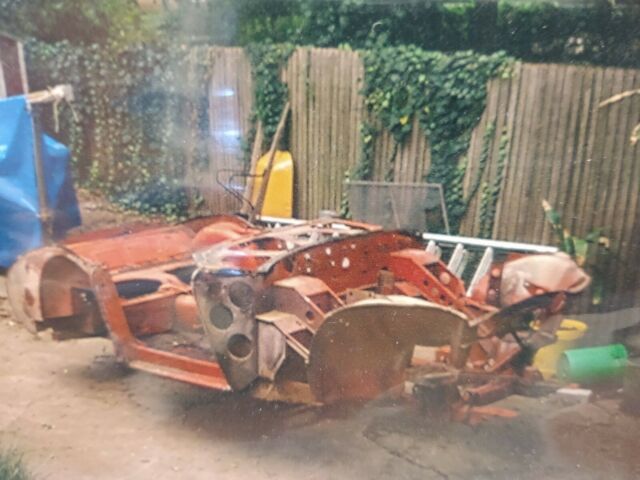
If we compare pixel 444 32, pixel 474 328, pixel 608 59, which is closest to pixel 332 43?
pixel 444 32

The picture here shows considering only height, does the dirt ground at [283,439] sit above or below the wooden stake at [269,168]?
below

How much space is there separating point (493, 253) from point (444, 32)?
0.37 m

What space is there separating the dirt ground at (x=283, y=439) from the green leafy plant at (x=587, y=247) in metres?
0.26

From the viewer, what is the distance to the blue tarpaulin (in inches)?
42.3

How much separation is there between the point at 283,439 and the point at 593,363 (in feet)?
1.90

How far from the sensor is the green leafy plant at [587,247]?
3.22 ft

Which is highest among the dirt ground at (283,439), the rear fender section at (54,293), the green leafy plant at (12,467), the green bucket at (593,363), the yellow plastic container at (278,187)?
the yellow plastic container at (278,187)

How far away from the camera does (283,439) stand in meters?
1.15

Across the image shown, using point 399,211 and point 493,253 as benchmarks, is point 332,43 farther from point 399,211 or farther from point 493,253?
point 493,253

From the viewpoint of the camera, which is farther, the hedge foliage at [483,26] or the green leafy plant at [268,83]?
the green leafy plant at [268,83]

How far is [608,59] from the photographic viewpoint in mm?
924

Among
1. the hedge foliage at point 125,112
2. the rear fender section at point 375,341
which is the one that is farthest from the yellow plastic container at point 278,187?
the rear fender section at point 375,341

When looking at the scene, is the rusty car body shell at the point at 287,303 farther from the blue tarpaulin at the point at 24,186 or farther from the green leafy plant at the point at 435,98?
the green leafy plant at the point at 435,98

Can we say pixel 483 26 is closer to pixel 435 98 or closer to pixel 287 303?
pixel 435 98
